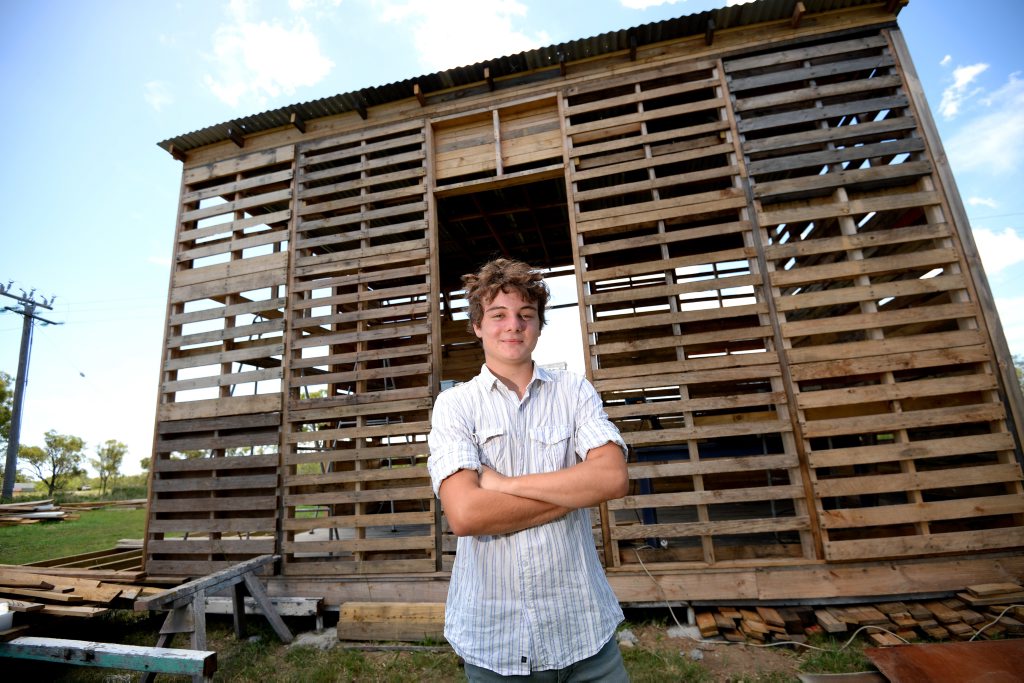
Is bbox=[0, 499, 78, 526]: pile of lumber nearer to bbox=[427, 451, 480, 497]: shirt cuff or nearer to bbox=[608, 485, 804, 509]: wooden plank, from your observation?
bbox=[608, 485, 804, 509]: wooden plank

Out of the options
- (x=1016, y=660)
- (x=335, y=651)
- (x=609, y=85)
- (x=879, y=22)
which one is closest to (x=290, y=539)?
(x=335, y=651)

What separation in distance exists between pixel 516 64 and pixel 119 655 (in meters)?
8.10

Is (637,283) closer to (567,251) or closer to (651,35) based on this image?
(567,251)

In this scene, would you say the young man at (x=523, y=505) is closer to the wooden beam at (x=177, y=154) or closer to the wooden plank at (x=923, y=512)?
the wooden plank at (x=923, y=512)

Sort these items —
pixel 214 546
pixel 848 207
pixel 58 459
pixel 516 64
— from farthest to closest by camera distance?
pixel 58 459, pixel 516 64, pixel 214 546, pixel 848 207

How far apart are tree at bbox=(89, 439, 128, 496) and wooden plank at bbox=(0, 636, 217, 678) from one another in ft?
156

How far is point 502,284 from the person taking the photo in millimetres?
2146

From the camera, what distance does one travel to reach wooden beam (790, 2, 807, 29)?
5621mm

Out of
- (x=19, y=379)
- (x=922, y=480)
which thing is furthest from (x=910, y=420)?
(x=19, y=379)

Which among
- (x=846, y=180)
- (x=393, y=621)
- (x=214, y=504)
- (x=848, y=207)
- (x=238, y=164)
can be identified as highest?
(x=238, y=164)

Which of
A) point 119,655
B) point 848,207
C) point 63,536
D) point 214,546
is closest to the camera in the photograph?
point 119,655

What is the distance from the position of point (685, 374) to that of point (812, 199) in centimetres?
297

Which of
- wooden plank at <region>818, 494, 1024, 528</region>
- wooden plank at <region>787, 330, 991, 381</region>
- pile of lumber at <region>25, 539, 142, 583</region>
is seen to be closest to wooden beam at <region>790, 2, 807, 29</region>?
wooden plank at <region>787, 330, 991, 381</region>

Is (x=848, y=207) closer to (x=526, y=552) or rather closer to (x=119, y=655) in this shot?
(x=526, y=552)
